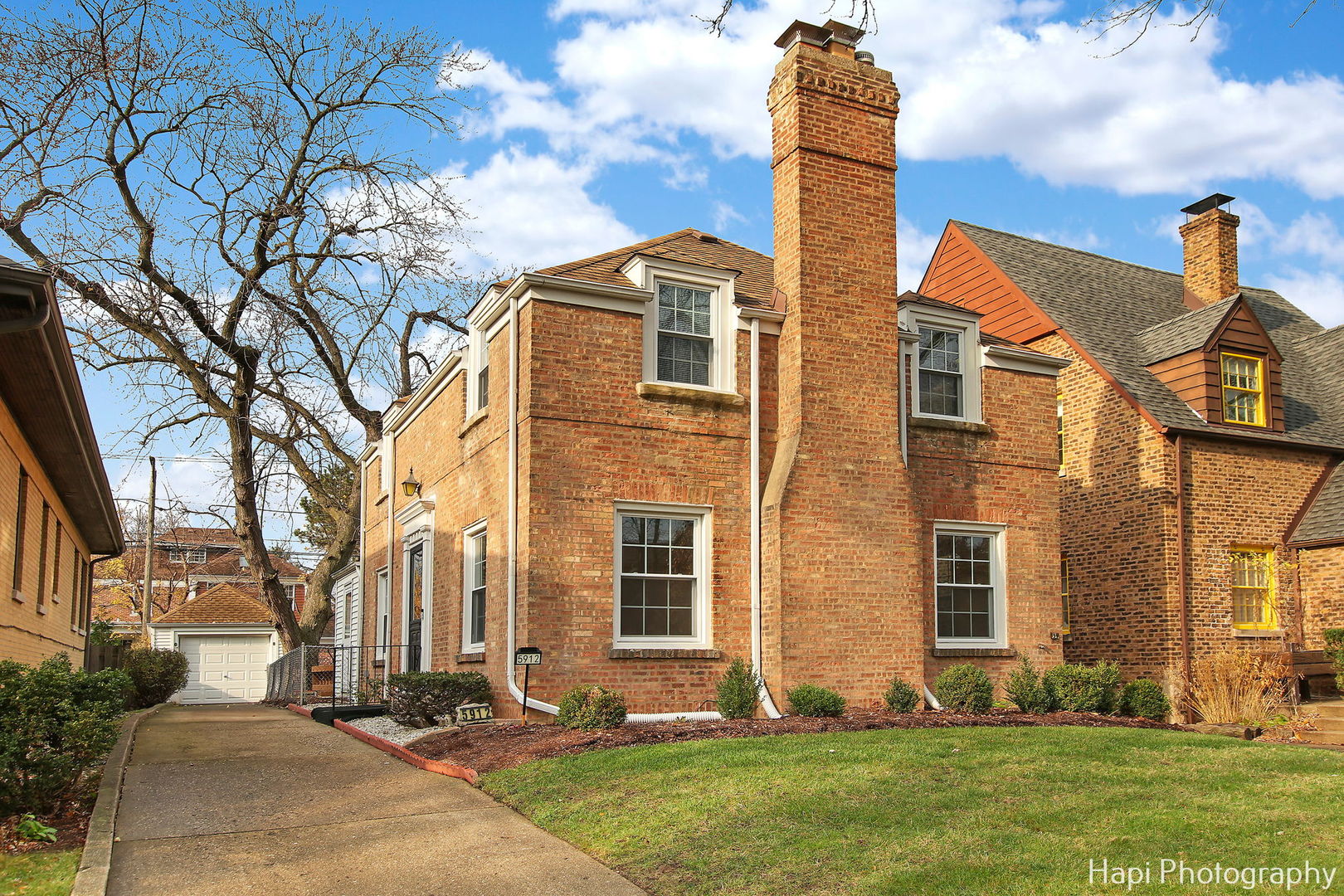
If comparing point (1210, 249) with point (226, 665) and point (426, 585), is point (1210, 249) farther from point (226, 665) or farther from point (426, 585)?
point (226, 665)

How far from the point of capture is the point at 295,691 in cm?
2364

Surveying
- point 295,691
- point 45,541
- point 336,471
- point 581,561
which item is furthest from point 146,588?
point 581,561

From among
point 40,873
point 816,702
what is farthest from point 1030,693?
point 40,873

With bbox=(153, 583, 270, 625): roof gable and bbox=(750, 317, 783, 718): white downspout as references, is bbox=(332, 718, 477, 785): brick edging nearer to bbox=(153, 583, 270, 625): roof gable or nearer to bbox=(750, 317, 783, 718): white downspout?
bbox=(750, 317, 783, 718): white downspout

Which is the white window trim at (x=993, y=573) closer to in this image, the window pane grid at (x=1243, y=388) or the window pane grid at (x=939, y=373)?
the window pane grid at (x=939, y=373)

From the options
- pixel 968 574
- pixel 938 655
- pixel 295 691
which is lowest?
pixel 295 691

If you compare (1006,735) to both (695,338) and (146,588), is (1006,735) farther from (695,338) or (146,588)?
(146,588)

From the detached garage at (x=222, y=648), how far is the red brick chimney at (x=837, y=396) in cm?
3123

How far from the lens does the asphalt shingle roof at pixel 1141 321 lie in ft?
64.3

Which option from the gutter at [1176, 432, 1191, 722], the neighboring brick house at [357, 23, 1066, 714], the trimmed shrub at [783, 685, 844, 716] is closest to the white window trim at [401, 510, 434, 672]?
the neighboring brick house at [357, 23, 1066, 714]

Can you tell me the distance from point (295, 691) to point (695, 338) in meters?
14.5

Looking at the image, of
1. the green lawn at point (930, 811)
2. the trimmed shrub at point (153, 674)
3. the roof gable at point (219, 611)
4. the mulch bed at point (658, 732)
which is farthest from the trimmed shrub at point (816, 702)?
the roof gable at point (219, 611)

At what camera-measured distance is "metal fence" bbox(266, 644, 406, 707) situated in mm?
18438

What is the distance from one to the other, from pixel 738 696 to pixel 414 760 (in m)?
3.85
